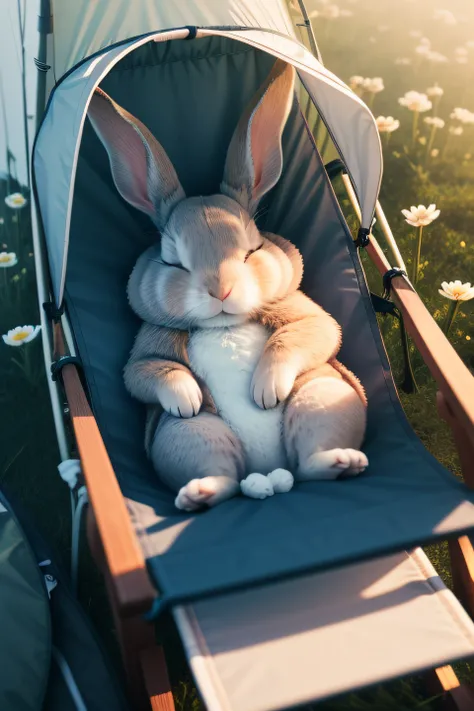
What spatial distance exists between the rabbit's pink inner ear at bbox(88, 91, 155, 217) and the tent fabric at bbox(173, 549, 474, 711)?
3.48 feet

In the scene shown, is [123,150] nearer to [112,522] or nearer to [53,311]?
[53,311]

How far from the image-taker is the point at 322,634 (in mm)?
1440

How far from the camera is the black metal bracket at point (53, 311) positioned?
193cm

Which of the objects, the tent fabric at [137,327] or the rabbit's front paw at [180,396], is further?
the rabbit's front paw at [180,396]

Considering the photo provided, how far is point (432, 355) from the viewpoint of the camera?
68.0 inches

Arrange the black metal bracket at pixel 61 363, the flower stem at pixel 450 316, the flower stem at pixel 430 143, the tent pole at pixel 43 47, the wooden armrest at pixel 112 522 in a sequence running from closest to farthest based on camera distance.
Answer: the wooden armrest at pixel 112 522 → the black metal bracket at pixel 61 363 → the tent pole at pixel 43 47 → the flower stem at pixel 450 316 → the flower stem at pixel 430 143

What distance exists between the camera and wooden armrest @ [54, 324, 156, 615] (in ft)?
4.26

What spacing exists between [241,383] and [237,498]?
0.98 ft

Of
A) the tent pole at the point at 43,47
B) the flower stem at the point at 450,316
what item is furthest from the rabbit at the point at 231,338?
the flower stem at the point at 450,316

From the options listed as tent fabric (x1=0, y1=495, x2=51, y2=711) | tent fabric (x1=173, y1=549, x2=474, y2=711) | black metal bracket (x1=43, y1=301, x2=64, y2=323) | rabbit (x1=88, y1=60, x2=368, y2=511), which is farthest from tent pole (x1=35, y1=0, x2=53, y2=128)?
tent fabric (x1=173, y1=549, x2=474, y2=711)

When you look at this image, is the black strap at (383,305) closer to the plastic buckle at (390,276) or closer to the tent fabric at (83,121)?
the plastic buckle at (390,276)

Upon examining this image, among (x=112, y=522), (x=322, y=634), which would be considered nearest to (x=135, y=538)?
(x=112, y=522)

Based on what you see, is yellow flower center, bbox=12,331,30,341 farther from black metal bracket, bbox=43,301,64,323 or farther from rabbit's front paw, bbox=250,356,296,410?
rabbit's front paw, bbox=250,356,296,410

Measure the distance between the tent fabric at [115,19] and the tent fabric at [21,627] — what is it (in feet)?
4.25
